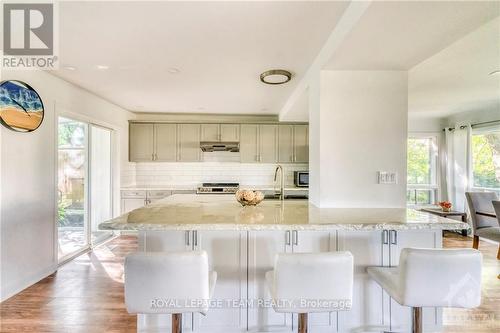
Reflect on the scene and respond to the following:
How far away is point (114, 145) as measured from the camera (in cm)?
480

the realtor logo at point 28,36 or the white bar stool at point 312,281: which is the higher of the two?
the realtor logo at point 28,36

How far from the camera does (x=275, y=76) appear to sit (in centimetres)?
297

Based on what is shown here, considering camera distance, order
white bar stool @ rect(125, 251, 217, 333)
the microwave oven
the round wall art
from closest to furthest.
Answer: white bar stool @ rect(125, 251, 217, 333), the round wall art, the microwave oven

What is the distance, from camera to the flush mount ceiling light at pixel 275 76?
2.89 meters

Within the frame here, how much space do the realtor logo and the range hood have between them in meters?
2.63

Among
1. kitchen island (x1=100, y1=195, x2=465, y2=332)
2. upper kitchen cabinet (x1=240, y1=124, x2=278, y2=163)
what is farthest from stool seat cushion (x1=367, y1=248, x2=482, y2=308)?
upper kitchen cabinet (x1=240, y1=124, x2=278, y2=163)

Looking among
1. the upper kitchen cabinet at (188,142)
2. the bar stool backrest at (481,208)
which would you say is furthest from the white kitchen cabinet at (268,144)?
the bar stool backrest at (481,208)

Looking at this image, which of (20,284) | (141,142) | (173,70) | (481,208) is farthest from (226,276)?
(481,208)

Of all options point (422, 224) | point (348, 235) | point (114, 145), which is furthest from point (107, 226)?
point (114, 145)

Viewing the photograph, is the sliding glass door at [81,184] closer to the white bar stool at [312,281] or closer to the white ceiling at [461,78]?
the white bar stool at [312,281]

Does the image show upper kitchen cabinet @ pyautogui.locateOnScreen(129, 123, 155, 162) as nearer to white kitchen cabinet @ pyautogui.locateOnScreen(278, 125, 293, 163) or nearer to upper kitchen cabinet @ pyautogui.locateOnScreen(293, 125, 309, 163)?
white kitchen cabinet @ pyautogui.locateOnScreen(278, 125, 293, 163)

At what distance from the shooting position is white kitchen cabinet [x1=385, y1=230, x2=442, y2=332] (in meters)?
1.99

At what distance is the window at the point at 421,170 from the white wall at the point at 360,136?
407 cm

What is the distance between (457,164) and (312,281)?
17.9ft
